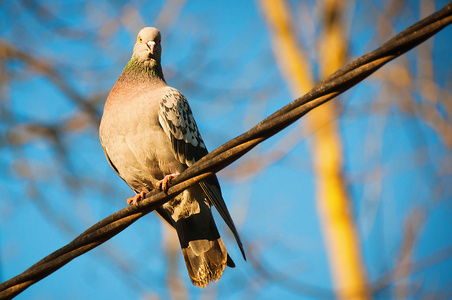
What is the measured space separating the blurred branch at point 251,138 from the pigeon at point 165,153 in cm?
119

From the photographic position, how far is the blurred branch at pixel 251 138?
2008 millimetres

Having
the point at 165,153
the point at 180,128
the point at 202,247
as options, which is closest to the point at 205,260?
the point at 202,247

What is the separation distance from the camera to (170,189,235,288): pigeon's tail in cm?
405

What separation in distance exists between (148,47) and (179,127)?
1.22m

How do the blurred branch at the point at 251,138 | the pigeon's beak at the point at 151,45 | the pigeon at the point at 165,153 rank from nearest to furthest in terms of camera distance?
the blurred branch at the point at 251,138, the pigeon at the point at 165,153, the pigeon's beak at the point at 151,45

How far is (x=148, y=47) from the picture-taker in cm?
475

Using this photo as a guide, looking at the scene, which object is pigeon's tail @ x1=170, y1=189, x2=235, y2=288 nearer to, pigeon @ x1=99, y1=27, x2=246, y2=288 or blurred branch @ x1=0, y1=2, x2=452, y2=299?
pigeon @ x1=99, y1=27, x2=246, y2=288

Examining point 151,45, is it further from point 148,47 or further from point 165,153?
point 165,153

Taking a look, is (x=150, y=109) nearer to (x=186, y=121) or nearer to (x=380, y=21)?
(x=186, y=121)

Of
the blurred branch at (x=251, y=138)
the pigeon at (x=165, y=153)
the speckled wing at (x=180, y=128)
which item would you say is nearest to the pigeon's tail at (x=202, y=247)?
the pigeon at (x=165, y=153)

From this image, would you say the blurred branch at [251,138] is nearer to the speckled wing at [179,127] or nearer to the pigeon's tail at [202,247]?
the speckled wing at [179,127]

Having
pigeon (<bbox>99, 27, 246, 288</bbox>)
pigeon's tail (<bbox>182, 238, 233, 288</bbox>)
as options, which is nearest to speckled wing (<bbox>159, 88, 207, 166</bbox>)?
pigeon (<bbox>99, 27, 246, 288</bbox>)

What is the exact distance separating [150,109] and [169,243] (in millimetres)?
7032

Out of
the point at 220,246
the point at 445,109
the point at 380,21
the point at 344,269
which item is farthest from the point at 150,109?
the point at 445,109
